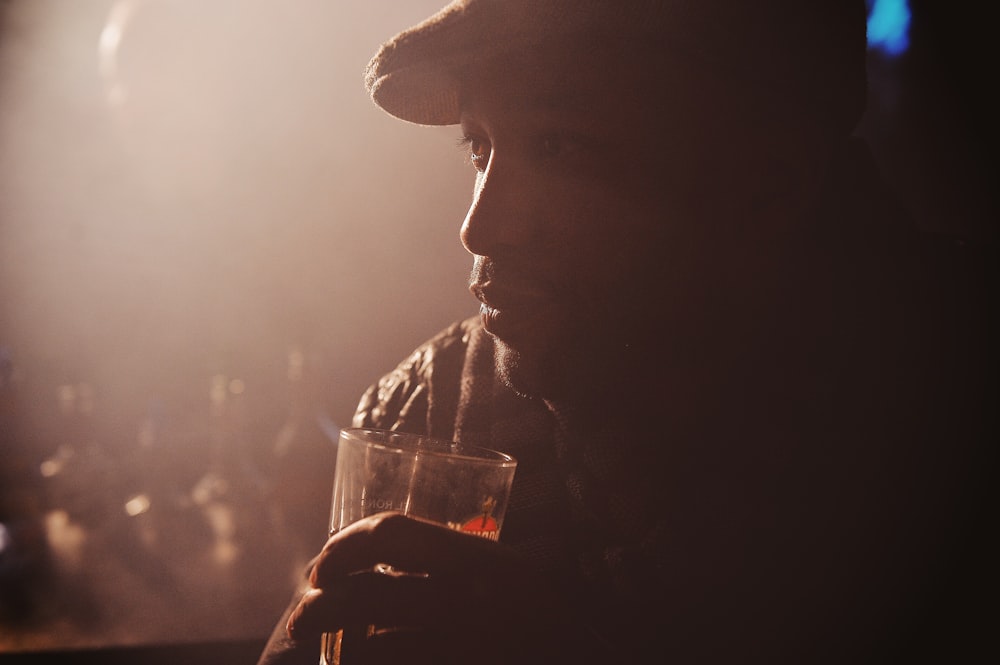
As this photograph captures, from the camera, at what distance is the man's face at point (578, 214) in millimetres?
966

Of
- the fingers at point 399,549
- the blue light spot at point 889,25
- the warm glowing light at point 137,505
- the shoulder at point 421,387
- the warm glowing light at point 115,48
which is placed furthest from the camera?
the warm glowing light at point 115,48

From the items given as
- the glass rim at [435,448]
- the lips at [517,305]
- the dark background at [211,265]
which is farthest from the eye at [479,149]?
the dark background at [211,265]

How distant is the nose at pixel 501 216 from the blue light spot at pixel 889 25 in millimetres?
2338

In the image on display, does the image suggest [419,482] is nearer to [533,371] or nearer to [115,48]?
[533,371]

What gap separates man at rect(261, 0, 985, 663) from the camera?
909 mm

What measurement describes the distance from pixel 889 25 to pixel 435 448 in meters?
2.87

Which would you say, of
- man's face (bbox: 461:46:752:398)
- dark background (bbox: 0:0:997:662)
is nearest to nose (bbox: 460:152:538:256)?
man's face (bbox: 461:46:752:398)

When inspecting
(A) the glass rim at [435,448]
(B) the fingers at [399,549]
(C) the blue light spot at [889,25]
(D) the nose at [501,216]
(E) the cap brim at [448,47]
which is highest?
(C) the blue light spot at [889,25]

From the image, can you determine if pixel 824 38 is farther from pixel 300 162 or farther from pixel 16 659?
pixel 300 162

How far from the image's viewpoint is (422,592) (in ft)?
2.21

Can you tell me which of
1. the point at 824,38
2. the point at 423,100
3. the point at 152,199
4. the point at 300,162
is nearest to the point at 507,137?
the point at 423,100

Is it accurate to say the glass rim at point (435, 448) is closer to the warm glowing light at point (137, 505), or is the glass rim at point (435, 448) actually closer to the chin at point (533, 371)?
the chin at point (533, 371)

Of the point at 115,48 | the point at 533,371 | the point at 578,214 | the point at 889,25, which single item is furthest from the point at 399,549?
the point at 115,48

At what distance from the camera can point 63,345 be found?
5207 mm
